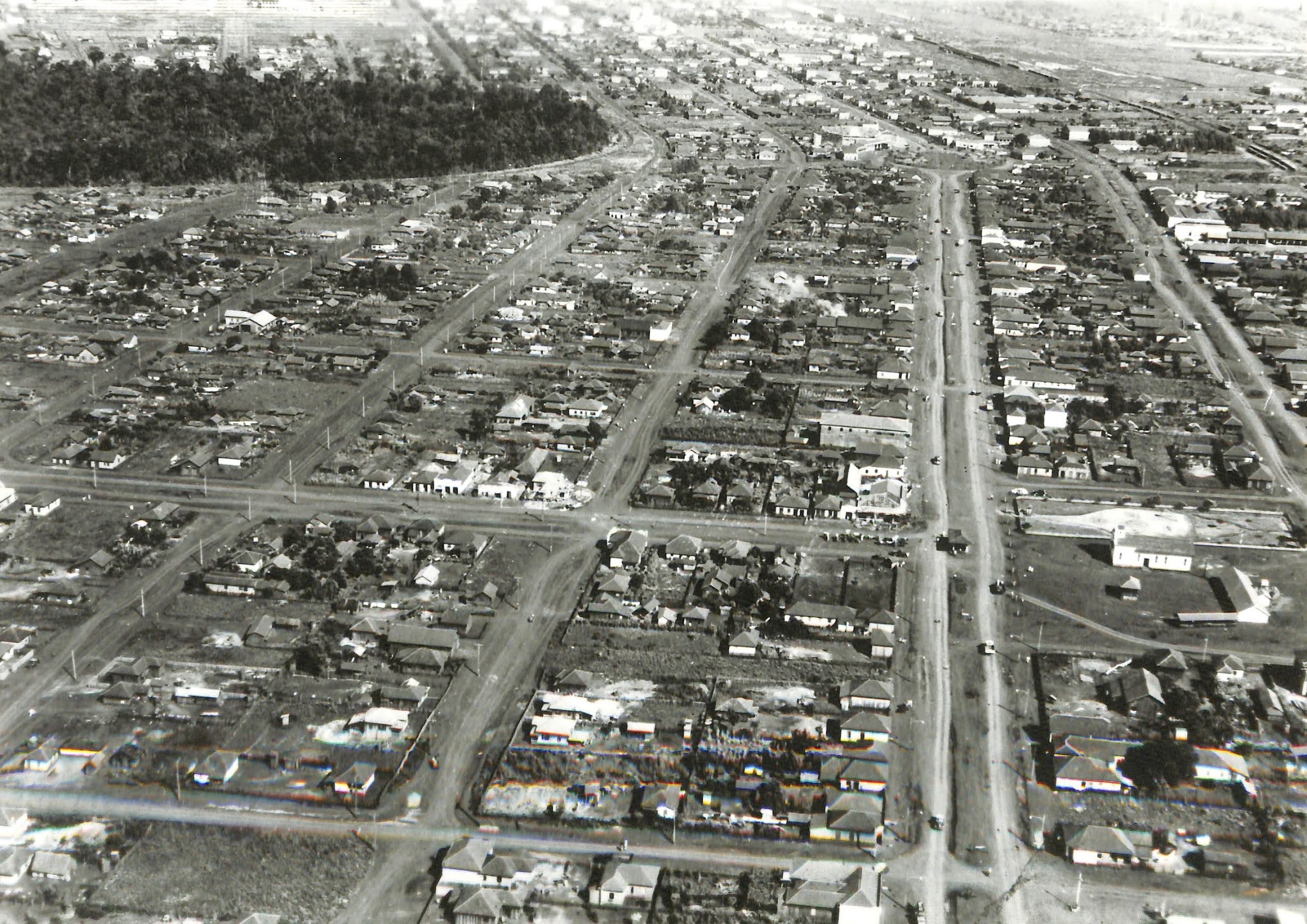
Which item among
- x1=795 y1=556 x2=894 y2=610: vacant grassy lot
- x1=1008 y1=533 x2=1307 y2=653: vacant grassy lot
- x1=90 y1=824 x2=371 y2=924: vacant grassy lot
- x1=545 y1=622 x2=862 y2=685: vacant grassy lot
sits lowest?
x1=90 y1=824 x2=371 y2=924: vacant grassy lot

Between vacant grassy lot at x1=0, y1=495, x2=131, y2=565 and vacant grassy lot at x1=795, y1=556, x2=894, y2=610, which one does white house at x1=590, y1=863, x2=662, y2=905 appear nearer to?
vacant grassy lot at x1=795, y1=556, x2=894, y2=610

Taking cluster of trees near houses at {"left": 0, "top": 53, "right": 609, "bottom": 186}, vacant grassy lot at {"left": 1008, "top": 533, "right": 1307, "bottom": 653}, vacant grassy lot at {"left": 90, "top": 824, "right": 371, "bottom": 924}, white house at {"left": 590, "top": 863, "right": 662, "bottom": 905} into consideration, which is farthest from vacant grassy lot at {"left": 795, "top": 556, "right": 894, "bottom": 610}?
cluster of trees near houses at {"left": 0, "top": 53, "right": 609, "bottom": 186}

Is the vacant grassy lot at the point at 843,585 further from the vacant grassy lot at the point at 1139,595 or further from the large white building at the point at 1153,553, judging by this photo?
the large white building at the point at 1153,553

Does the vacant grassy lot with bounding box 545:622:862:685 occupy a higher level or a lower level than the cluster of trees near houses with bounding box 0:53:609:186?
higher

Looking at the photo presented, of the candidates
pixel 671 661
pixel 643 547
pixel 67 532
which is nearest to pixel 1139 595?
pixel 671 661

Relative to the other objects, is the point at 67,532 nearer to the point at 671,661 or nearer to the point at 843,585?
the point at 671,661

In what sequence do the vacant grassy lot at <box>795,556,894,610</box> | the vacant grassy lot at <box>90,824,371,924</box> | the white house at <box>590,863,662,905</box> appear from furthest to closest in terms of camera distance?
the vacant grassy lot at <box>795,556,894,610</box>, the white house at <box>590,863,662,905</box>, the vacant grassy lot at <box>90,824,371,924</box>
